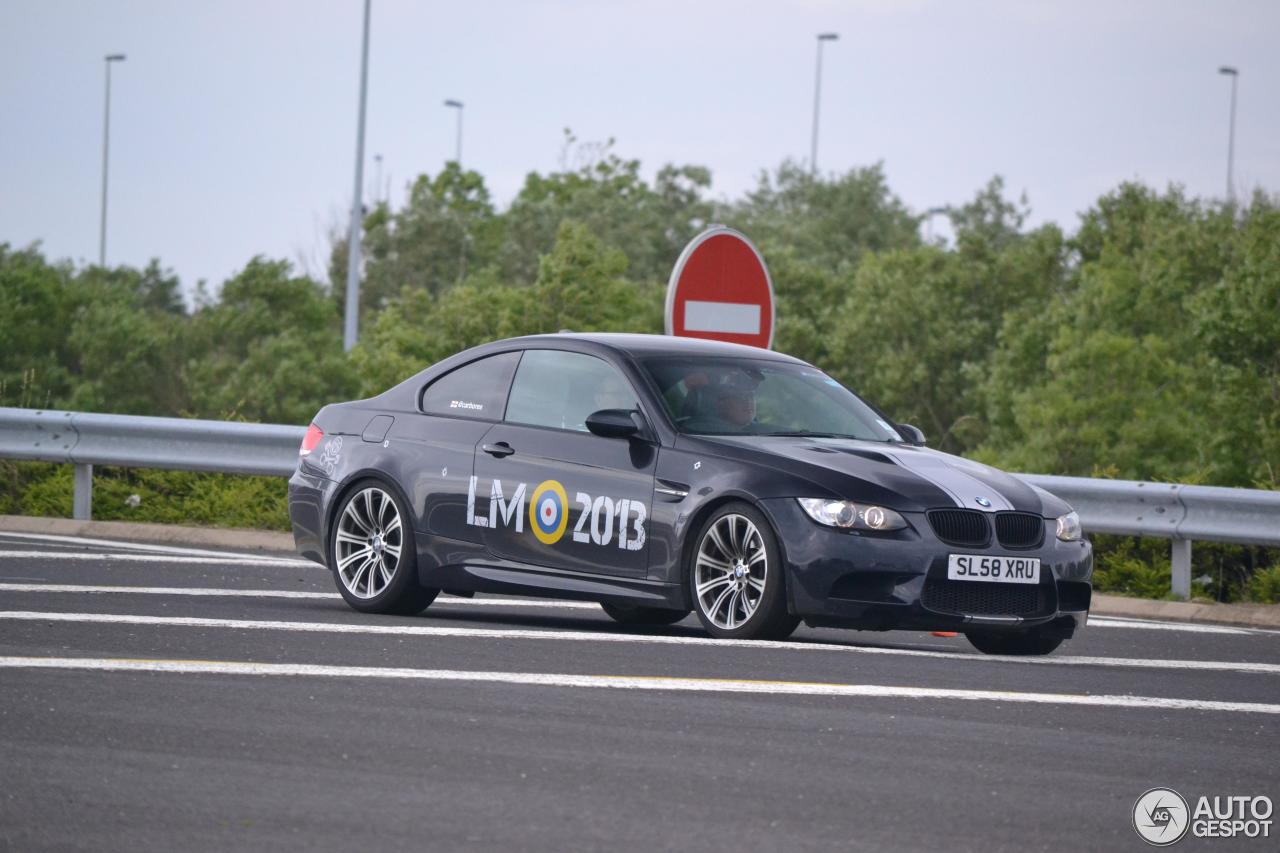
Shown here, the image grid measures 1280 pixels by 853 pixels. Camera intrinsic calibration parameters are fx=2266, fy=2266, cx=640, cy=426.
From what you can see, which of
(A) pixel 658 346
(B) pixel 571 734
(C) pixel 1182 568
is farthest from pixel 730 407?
(C) pixel 1182 568

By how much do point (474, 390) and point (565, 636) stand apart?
1931 millimetres

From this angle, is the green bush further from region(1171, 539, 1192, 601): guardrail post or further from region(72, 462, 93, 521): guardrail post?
region(1171, 539, 1192, 601): guardrail post

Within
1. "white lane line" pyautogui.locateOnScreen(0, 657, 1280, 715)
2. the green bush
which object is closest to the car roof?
"white lane line" pyautogui.locateOnScreen(0, 657, 1280, 715)

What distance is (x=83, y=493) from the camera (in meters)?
16.9

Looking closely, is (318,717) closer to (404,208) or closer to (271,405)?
(271,405)

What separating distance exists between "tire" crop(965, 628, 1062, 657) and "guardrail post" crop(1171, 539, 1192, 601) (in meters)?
3.55

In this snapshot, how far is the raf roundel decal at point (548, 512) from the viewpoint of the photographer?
10.9 m

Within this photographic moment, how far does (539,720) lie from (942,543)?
10.3 ft

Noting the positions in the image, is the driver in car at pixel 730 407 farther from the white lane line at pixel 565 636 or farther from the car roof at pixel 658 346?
the white lane line at pixel 565 636

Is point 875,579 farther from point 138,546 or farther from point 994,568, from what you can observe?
point 138,546

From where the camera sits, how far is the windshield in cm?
1085

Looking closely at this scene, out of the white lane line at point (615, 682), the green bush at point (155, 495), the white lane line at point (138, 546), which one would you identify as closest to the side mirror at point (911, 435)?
the white lane line at point (615, 682)

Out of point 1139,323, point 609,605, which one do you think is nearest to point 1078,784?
point 609,605

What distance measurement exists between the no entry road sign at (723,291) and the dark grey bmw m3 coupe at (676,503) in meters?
3.31
